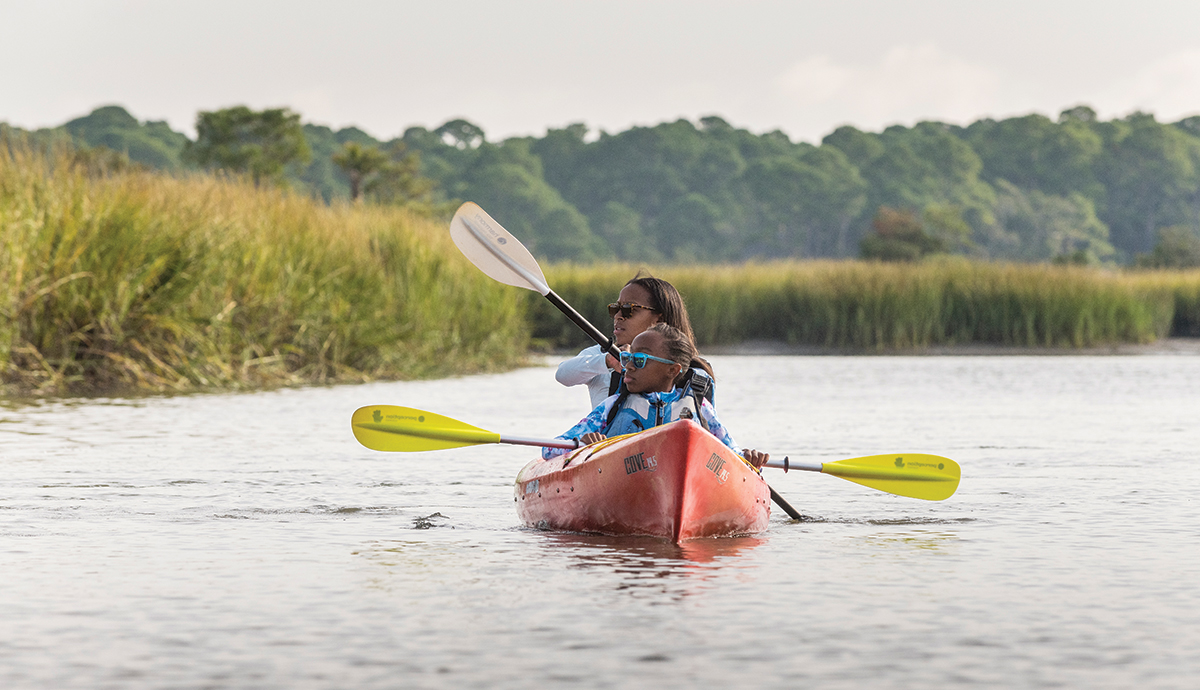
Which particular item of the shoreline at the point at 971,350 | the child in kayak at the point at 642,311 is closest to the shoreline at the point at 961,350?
the shoreline at the point at 971,350

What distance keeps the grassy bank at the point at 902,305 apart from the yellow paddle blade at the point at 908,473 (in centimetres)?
1749

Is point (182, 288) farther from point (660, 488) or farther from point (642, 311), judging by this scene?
point (660, 488)

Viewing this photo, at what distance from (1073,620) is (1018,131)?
260 ft

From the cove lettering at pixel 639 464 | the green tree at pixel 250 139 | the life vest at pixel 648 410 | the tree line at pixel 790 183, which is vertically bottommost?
the cove lettering at pixel 639 464

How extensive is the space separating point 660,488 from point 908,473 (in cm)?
176

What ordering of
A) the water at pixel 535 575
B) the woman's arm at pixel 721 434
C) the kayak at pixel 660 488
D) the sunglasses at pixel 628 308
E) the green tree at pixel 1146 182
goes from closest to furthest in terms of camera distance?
the water at pixel 535 575 → the kayak at pixel 660 488 → the woman's arm at pixel 721 434 → the sunglasses at pixel 628 308 → the green tree at pixel 1146 182

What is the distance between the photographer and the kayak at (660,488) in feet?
17.5

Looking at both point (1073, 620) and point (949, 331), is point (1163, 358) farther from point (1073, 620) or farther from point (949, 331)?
point (1073, 620)

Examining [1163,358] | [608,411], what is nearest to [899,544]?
[608,411]

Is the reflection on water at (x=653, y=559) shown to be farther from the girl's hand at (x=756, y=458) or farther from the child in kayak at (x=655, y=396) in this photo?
the child in kayak at (x=655, y=396)

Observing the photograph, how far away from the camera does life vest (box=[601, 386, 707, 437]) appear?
5.68 meters

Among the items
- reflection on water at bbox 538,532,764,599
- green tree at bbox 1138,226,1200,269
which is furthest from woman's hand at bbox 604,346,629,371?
green tree at bbox 1138,226,1200,269

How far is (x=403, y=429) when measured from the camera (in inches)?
275

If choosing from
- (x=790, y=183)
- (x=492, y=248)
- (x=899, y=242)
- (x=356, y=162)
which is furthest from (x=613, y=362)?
(x=790, y=183)
